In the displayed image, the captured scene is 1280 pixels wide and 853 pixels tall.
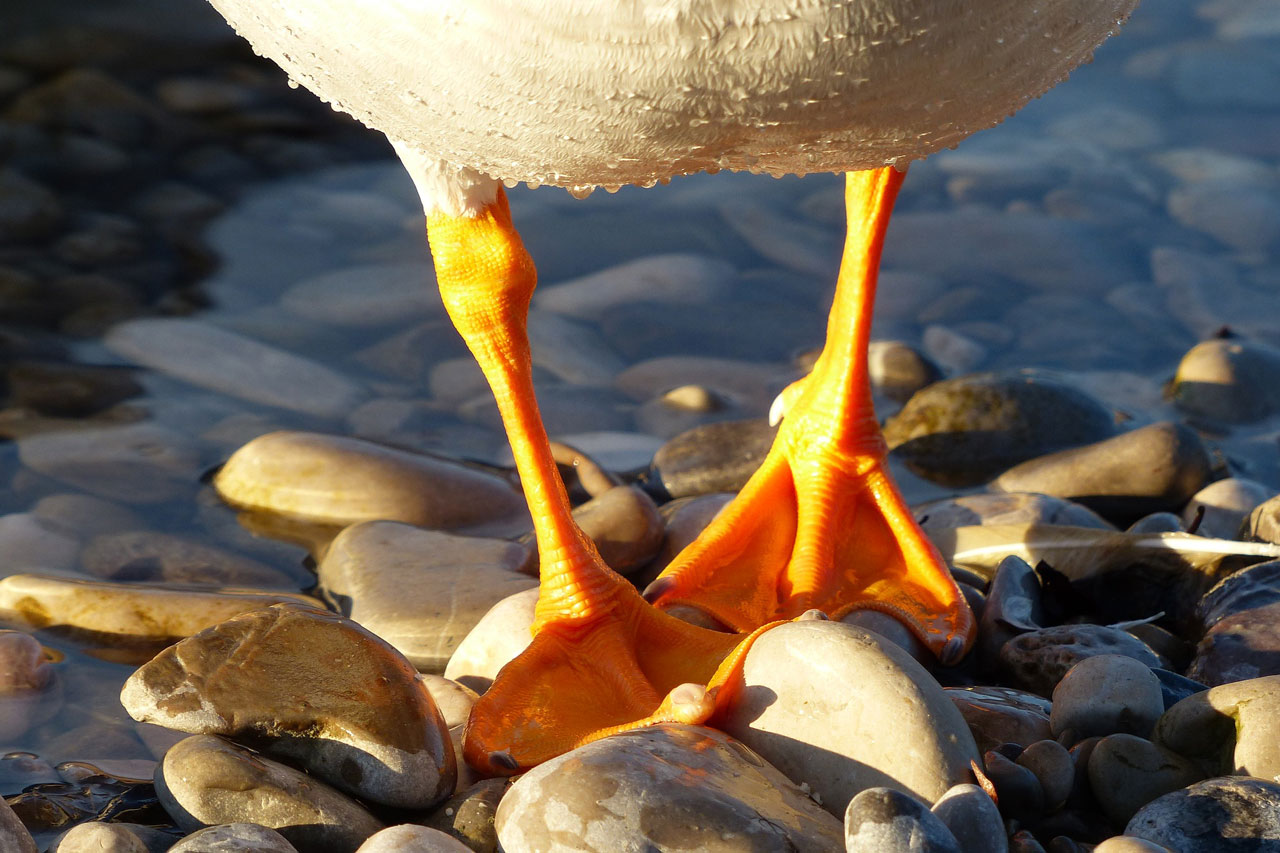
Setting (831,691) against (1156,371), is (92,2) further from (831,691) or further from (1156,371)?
(831,691)

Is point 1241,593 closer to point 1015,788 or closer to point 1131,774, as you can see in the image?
point 1131,774

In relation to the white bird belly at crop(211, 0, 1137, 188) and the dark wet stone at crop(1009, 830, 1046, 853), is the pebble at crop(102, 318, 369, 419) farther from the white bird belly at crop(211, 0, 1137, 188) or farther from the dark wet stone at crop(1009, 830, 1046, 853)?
the dark wet stone at crop(1009, 830, 1046, 853)

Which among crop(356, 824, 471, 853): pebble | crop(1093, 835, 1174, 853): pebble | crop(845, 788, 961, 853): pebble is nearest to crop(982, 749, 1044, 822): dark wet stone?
crop(1093, 835, 1174, 853): pebble

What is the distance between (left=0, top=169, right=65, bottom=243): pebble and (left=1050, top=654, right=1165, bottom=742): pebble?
5561 millimetres

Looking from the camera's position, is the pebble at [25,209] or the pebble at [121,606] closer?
the pebble at [121,606]

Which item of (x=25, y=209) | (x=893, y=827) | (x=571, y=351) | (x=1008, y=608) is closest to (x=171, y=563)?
(x=571, y=351)

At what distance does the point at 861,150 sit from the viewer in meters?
2.33

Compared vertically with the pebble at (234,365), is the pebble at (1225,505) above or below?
below

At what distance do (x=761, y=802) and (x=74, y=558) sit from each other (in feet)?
8.39

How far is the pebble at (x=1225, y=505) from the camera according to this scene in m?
3.94

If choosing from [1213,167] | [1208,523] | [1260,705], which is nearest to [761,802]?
[1260,705]

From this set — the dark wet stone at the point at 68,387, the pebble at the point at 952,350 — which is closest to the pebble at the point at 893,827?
the pebble at the point at 952,350

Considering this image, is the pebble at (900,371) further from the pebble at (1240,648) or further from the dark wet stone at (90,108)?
the dark wet stone at (90,108)

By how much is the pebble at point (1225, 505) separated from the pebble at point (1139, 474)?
3.1 inches
